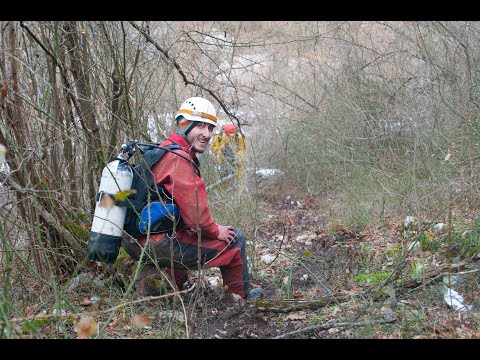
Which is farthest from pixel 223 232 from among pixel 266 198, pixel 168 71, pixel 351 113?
pixel 266 198

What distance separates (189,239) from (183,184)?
54 centimetres

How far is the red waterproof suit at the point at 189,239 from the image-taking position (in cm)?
479

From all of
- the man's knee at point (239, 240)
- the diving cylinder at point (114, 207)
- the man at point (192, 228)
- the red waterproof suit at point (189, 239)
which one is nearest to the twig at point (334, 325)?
the red waterproof suit at point (189, 239)

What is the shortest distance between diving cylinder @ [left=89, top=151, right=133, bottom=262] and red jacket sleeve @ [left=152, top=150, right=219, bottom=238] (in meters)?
0.24

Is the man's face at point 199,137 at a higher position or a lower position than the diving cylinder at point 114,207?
higher

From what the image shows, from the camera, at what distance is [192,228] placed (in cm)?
492

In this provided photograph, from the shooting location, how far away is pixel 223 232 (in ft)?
17.1

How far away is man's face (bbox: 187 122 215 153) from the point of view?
517cm

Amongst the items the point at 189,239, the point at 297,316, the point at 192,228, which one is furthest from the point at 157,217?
the point at 297,316

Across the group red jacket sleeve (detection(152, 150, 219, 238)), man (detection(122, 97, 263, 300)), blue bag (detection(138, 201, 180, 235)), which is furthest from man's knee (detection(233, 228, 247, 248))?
blue bag (detection(138, 201, 180, 235))

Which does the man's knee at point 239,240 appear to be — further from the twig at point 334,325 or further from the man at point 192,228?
the twig at point 334,325

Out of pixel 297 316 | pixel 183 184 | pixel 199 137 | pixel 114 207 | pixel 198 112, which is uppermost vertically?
pixel 198 112

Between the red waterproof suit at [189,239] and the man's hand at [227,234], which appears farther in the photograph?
the man's hand at [227,234]

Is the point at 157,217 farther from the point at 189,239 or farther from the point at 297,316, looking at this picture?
the point at 297,316
